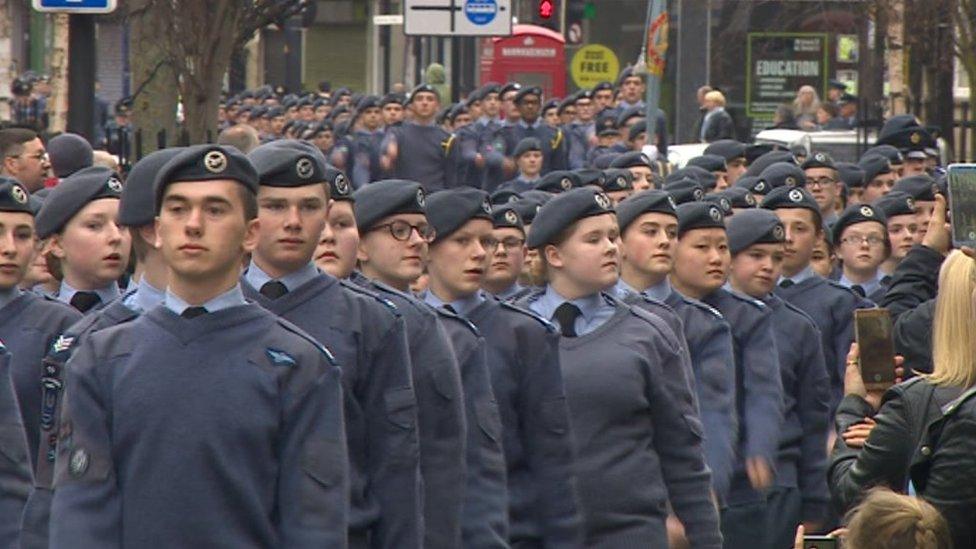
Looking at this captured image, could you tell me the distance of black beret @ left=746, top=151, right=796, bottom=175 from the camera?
17.5 meters

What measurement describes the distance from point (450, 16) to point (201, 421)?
1867 cm

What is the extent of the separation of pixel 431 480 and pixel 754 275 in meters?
4.54

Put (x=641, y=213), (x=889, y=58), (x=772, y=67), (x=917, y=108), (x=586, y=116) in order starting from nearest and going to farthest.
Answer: (x=641, y=213) < (x=917, y=108) < (x=586, y=116) < (x=889, y=58) < (x=772, y=67)

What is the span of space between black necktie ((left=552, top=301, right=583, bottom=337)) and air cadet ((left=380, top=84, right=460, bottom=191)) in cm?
1917

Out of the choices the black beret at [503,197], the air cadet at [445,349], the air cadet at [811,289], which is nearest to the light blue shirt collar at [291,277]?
the air cadet at [445,349]

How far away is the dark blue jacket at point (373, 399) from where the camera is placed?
7.34 meters

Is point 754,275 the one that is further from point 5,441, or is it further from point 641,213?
point 5,441

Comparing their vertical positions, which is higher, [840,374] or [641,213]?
[641,213]

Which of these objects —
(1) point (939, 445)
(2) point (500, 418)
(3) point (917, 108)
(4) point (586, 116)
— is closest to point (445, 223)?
(2) point (500, 418)

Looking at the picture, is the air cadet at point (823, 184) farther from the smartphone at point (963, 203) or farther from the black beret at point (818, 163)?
the smartphone at point (963, 203)

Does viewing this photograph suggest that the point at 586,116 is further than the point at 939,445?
Yes

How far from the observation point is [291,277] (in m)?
7.59

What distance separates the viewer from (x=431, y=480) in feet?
25.4

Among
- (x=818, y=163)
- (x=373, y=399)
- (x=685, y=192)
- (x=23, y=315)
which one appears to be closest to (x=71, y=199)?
(x=23, y=315)
